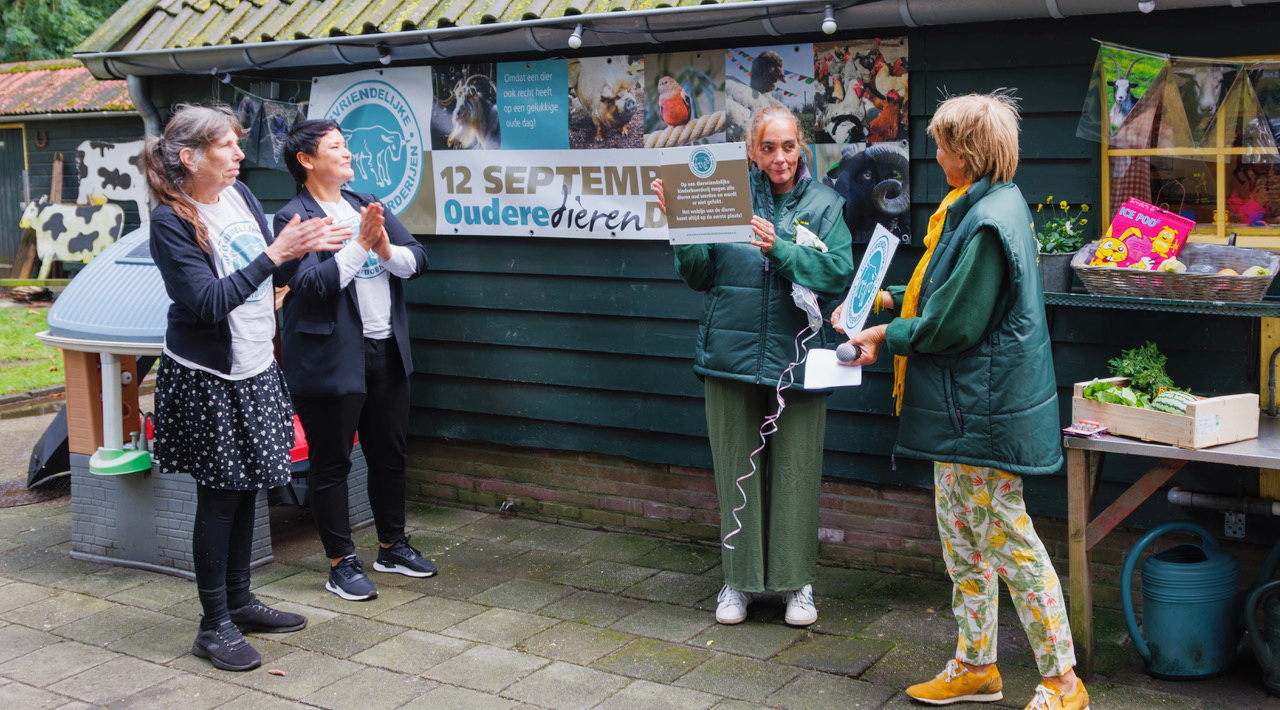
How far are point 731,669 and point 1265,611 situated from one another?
5.68ft

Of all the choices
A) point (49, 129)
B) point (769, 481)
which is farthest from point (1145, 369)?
point (49, 129)

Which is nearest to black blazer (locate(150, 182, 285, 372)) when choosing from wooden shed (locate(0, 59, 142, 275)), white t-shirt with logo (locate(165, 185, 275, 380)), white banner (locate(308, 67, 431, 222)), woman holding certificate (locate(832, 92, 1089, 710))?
white t-shirt with logo (locate(165, 185, 275, 380))

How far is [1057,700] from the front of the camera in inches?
137

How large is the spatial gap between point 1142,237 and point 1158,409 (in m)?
0.66

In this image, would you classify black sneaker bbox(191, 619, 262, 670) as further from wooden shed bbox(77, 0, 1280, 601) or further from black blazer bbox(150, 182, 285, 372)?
wooden shed bbox(77, 0, 1280, 601)

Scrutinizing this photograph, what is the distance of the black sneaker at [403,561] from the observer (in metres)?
5.13

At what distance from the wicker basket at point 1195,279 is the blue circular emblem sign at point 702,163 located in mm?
1314

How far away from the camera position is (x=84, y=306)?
5.13m

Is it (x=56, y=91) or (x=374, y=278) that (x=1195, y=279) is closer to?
(x=374, y=278)

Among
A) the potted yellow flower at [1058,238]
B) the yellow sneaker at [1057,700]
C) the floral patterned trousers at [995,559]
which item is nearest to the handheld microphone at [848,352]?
the floral patterned trousers at [995,559]

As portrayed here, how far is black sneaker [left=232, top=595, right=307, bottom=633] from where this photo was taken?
4.45m

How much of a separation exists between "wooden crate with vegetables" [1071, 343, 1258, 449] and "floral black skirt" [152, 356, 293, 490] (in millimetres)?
2789

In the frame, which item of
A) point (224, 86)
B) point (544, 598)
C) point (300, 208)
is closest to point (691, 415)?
point (544, 598)

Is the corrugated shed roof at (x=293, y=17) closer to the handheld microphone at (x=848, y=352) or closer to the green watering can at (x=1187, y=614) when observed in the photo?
the handheld microphone at (x=848, y=352)
